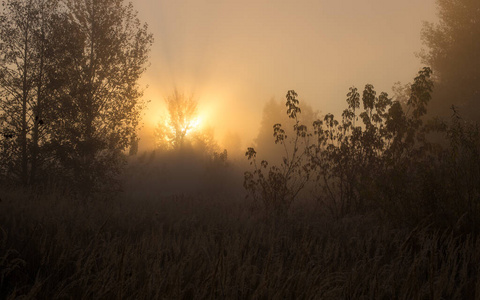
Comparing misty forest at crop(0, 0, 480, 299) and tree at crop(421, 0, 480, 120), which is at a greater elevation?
tree at crop(421, 0, 480, 120)

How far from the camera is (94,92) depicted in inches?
559

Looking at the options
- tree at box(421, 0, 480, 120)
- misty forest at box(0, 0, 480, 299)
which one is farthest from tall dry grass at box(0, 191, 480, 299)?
tree at box(421, 0, 480, 120)

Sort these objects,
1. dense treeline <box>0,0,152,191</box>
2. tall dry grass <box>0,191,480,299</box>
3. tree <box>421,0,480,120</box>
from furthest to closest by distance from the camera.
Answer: tree <box>421,0,480,120</box> → dense treeline <box>0,0,152,191</box> → tall dry grass <box>0,191,480,299</box>

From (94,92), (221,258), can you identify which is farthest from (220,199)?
(221,258)

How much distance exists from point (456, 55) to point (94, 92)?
66.4 ft

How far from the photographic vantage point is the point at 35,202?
8711mm

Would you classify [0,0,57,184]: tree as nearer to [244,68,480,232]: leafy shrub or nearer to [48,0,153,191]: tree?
[48,0,153,191]: tree

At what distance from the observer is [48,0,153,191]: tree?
12977 millimetres

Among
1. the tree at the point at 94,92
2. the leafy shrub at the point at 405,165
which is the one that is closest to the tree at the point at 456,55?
the leafy shrub at the point at 405,165

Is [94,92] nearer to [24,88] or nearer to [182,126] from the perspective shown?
[24,88]

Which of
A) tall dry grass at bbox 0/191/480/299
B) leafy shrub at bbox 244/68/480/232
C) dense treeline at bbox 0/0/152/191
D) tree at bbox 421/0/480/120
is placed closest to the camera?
tall dry grass at bbox 0/191/480/299

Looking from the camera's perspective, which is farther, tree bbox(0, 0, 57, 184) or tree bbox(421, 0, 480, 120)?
tree bbox(421, 0, 480, 120)

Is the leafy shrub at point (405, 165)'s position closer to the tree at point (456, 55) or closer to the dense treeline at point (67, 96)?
the dense treeline at point (67, 96)

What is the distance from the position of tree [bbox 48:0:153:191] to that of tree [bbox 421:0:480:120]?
16949 millimetres
